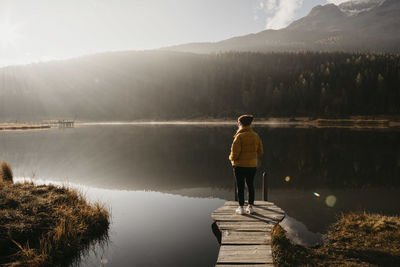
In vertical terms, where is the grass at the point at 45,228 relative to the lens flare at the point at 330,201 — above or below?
above

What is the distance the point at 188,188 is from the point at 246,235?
905 centimetres

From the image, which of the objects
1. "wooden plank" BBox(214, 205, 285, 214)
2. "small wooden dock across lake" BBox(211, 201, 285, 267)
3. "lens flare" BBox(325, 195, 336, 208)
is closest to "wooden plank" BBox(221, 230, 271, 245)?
"small wooden dock across lake" BBox(211, 201, 285, 267)

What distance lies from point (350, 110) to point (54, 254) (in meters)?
133

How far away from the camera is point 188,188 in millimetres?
15953

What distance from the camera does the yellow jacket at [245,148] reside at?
7773 millimetres

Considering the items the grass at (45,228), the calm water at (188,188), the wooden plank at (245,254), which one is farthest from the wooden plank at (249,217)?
the grass at (45,228)

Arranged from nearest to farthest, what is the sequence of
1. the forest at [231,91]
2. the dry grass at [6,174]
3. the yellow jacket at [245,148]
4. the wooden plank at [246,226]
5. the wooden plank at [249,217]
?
1. the wooden plank at [246,226]
2. the yellow jacket at [245,148]
3. the wooden plank at [249,217]
4. the dry grass at [6,174]
5. the forest at [231,91]

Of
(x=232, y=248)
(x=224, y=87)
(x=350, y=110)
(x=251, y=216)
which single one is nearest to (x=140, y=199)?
(x=251, y=216)

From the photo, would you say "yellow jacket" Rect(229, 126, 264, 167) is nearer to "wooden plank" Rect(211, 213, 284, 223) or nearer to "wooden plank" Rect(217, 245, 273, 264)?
"wooden plank" Rect(211, 213, 284, 223)

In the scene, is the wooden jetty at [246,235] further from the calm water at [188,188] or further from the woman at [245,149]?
the woman at [245,149]

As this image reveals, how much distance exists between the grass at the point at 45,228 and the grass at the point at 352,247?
246 inches

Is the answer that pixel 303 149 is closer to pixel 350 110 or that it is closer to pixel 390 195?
pixel 390 195

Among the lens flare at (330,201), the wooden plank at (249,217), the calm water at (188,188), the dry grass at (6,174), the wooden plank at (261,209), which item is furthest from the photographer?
the dry grass at (6,174)

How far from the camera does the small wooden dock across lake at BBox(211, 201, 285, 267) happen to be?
5926 mm
